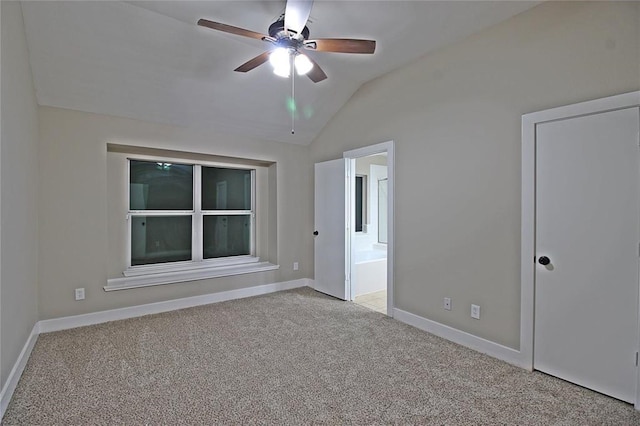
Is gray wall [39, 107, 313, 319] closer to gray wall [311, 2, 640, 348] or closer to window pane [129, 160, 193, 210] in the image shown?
window pane [129, 160, 193, 210]

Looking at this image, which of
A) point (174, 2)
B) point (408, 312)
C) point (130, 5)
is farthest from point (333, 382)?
point (130, 5)

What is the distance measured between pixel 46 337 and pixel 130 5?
10.2 feet

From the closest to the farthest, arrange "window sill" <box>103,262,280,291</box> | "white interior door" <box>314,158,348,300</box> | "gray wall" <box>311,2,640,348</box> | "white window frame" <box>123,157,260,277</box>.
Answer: "gray wall" <box>311,2,640,348</box> < "window sill" <box>103,262,280,291</box> < "white window frame" <box>123,157,260,277</box> < "white interior door" <box>314,158,348,300</box>

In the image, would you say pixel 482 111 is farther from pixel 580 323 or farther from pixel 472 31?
pixel 580 323

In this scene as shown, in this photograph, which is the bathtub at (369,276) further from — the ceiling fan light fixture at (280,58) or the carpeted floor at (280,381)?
the ceiling fan light fixture at (280,58)

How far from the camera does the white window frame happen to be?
155 inches

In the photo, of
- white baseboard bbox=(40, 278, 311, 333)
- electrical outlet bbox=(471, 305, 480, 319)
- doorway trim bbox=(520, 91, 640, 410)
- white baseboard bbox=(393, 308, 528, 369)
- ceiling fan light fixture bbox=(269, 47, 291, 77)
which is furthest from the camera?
white baseboard bbox=(40, 278, 311, 333)

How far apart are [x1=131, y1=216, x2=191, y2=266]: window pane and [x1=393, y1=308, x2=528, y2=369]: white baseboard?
2953mm

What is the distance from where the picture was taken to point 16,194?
7.55 feet

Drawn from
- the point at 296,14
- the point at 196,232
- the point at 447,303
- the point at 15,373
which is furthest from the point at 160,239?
the point at 447,303

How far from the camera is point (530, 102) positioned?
8.29 feet

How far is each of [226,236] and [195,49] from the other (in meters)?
2.64

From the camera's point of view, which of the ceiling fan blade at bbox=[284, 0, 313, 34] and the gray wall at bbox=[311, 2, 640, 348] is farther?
the gray wall at bbox=[311, 2, 640, 348]

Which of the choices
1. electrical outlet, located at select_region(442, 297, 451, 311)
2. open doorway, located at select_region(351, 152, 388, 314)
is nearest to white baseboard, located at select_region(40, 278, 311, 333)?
open doorway, located at select_region(351, 152, 388, 314)
